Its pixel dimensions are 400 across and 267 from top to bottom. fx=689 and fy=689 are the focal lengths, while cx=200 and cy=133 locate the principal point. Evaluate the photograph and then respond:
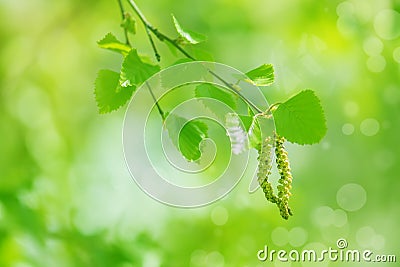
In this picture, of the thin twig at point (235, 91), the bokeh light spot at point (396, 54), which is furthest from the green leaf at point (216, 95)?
the bokeh light spot at point (396, 54)

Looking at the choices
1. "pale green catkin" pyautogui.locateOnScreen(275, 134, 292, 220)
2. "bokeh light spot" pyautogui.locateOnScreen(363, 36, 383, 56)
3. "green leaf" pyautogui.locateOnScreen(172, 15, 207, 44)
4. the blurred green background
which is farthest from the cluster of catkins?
"bokeh light spot" pyautogui.locateOnScreen(363, 36, 383, 56)

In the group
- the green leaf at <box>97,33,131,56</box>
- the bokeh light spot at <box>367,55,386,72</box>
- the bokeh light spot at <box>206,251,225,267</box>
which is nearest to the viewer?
the green leaf at <box>97,33,131,56</box>

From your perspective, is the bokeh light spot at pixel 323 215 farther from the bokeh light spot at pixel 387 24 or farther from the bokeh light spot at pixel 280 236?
the bokeh light spot at pixel 387 24

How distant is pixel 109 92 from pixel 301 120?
0.20m

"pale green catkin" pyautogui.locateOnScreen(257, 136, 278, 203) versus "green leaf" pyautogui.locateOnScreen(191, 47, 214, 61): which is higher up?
"green leaf" pyautogui.locateOnScreen(191, 47, 214, 61)

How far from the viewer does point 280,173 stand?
577 mm

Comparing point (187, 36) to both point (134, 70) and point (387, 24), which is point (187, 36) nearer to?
point (134, 70)

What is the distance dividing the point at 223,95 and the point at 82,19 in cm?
151

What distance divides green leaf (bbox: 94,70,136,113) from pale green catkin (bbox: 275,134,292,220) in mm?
150

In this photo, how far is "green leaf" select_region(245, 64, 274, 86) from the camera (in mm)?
608

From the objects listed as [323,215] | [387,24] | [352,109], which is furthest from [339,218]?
[387,24]

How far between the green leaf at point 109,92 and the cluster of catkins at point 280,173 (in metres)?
0.14

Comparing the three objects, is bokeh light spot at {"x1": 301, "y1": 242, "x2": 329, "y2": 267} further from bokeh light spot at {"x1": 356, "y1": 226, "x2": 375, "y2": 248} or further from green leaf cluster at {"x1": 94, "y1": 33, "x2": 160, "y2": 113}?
green leaf cluster at {"x1": 94, "y1": 33, "x2": 160, "y2": 113}

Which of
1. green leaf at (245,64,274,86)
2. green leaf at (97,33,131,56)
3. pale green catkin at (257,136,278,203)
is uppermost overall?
green leaf at (97,33,131,56)
